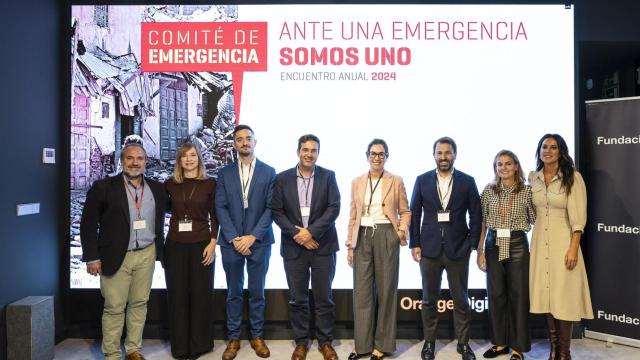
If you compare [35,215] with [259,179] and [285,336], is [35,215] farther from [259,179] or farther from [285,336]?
[285,336]

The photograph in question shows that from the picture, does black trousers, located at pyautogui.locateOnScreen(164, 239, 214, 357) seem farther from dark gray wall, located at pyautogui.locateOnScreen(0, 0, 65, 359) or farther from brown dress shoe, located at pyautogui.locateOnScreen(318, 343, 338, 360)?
dark gray wall, located at pyautogui.locateOnScreen(0, 0, 65, 359)

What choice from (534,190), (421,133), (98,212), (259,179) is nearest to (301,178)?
(259,179)

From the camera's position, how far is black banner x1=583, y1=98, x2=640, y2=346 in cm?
371

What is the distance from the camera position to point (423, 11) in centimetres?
399

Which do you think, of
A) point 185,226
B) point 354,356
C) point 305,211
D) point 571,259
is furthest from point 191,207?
point 571,259

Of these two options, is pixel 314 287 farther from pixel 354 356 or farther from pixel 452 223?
pixel 452 223

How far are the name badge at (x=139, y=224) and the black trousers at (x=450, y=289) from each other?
6.88ft

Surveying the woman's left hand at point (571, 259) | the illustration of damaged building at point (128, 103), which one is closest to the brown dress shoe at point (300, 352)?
the illustration of damaged building at point (128, 103)

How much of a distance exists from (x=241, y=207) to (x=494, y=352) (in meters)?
2.30

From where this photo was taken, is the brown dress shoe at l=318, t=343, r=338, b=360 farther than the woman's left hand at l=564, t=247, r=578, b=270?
Yes

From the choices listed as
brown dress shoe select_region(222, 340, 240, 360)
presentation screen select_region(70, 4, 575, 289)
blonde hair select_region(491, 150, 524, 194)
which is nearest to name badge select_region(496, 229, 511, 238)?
blonde hair select_region(491, 150, 524, 194)

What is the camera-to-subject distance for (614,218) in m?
3.79

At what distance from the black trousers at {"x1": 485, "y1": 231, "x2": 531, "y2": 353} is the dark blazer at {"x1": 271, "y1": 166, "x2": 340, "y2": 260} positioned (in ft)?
3.93

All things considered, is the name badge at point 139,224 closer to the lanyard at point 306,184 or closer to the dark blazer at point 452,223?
the lanyard at point 306,184
